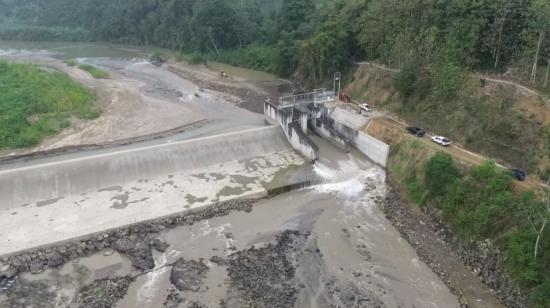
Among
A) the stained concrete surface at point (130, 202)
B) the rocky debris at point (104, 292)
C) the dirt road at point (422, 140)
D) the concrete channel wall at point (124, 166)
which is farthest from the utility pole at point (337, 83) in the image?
the rocky debris at point (104, 292)

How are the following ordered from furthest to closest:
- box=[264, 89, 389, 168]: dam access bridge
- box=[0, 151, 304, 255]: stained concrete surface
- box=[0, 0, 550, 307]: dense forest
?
box=[264, 89, 389, 168]: dam access bridge
box=[0, 151, 304, 255]: stained concrete surface
box=[0, 0, 550, 307]: dense forest

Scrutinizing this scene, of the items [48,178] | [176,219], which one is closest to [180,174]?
[176,219]

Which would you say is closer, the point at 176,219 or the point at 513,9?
the point at 176,219

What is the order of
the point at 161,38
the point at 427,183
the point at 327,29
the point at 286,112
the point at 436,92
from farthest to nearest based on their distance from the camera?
1. the point at 161,38
2. the point at 327,29
3. the point at 286,112
4. the point at 436,92
5. the point at 427,183

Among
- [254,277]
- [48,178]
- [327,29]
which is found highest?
[327,29]

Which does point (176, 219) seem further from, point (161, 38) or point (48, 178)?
point (161, 38)

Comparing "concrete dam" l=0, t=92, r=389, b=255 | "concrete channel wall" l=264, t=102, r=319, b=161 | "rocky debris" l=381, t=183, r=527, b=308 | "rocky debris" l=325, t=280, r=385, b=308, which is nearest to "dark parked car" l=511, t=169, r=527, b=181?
"rocky debris" l=381, t=183, r=527, b=308

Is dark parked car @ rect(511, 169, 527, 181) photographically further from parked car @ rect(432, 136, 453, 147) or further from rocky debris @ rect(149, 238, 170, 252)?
rocky debris @ rect(149, 238, 170, 252)

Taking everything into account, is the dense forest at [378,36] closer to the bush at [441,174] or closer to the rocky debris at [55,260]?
the bush at [441,174]
